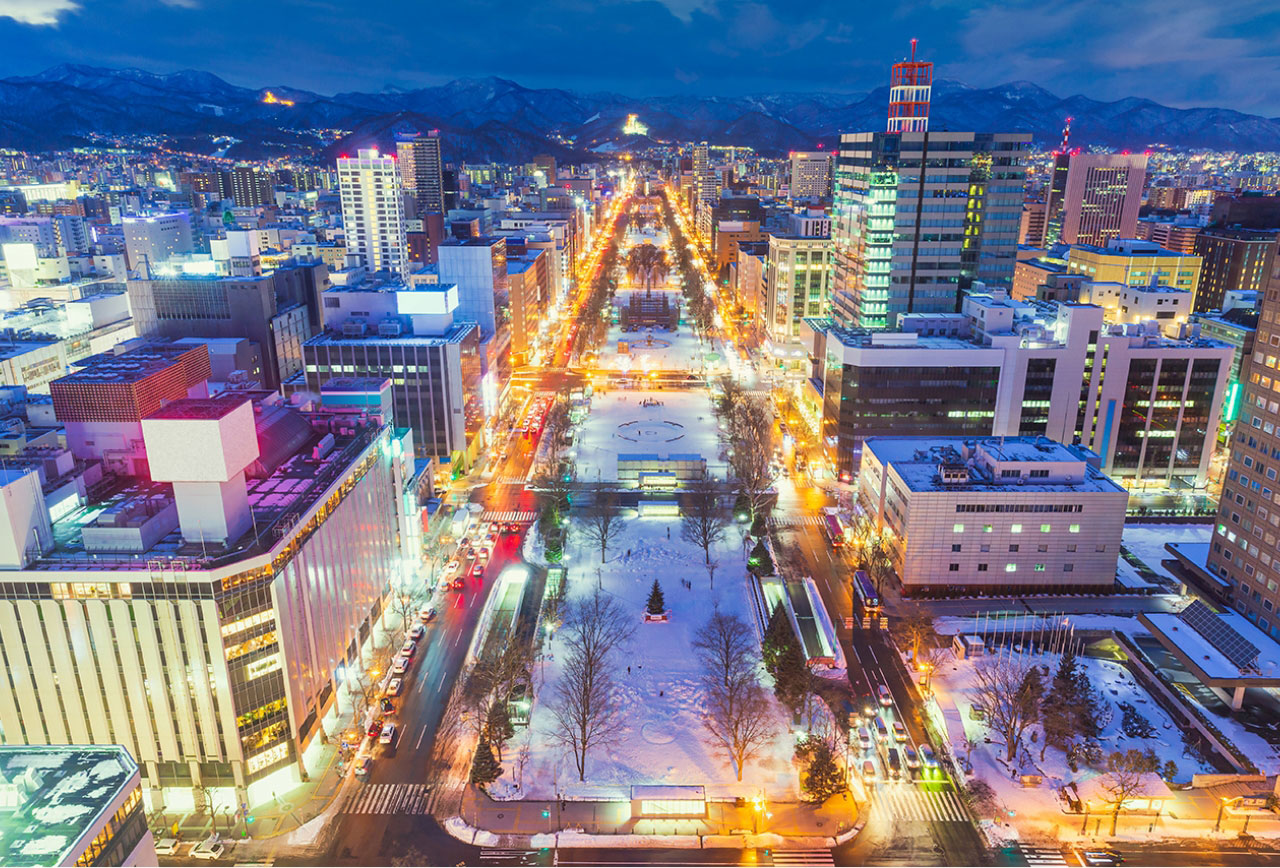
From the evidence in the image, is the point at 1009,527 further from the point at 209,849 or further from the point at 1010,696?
the point at 209,849

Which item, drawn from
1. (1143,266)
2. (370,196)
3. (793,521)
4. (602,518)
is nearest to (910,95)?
(1143,266)

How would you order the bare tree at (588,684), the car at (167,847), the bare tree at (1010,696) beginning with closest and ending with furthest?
the car at (167,847) < the bare tree at (1010,696) < the bare tree at (588,684)

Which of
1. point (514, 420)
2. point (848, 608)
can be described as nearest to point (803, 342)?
point (514, 420)

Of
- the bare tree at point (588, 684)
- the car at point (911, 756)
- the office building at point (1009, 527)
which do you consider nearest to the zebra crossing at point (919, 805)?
the car at point (911, 756)

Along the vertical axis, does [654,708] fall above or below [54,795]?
below

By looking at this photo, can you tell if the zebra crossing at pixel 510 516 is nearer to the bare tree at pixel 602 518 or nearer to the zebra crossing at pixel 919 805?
the bare tree at pixel 602 518

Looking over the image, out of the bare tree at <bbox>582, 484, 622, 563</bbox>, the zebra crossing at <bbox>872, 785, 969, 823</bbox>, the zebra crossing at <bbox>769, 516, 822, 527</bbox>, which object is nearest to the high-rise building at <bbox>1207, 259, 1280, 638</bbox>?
the zebra crossing at <bbox>872, 785, 969, 823</bbox>

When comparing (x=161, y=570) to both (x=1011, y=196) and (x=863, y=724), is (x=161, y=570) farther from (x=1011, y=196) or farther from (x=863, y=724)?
(x=1011, y=196)

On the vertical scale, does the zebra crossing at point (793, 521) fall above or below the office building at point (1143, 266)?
below
